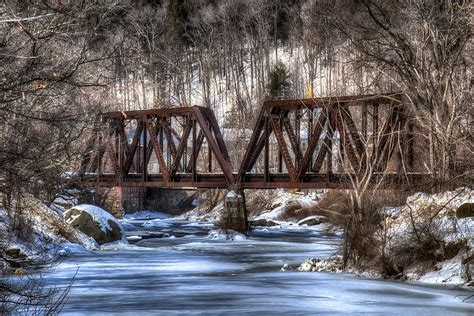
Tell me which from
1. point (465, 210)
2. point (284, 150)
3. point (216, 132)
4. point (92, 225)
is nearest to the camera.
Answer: point (465, 210)

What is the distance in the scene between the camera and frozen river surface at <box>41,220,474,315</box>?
12070 mm

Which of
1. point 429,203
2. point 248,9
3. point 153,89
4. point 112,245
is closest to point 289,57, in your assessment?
point 248,9

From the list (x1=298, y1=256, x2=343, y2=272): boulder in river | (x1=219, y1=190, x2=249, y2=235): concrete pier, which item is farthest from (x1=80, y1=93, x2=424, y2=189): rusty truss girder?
(x1=298, y1=256, x2=343, y2=272): boulder in river

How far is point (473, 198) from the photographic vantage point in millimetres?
16062

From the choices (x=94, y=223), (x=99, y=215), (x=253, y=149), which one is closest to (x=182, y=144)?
(x=253, y=149)

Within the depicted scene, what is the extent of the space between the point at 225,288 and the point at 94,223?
10536mm

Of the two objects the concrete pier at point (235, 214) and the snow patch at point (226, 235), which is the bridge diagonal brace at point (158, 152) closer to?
the concrete pier at point (235, 214)

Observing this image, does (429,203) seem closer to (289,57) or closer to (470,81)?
(470,81)

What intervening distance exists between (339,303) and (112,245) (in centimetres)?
1279

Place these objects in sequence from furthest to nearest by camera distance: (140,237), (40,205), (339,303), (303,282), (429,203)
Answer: (140,237)
(40,205)
(429,203)
(303,282)
(339,303)

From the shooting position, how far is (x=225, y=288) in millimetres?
14648

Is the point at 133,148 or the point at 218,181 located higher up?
the point at 133,148

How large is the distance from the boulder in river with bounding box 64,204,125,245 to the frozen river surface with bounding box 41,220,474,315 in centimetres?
128

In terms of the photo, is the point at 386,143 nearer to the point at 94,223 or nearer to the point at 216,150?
the point at 94,223
